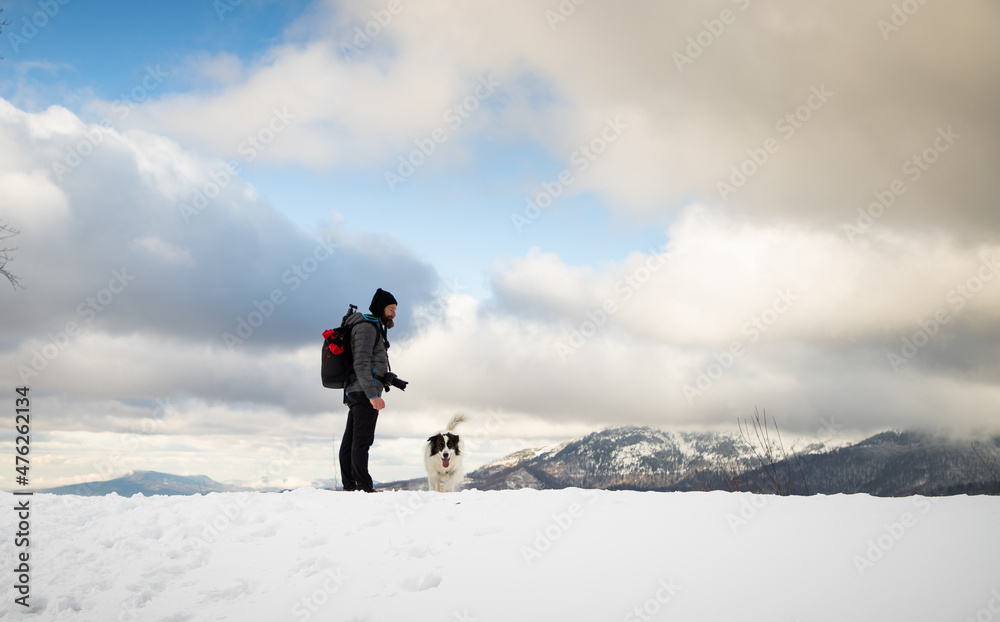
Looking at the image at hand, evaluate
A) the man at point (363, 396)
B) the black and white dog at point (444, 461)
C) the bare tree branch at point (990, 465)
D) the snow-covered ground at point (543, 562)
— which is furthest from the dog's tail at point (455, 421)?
the bare tree branch at point (990, 465)

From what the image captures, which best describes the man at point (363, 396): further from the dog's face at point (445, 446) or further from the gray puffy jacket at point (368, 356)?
the dog's face at point (445, 446)

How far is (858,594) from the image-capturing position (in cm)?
284

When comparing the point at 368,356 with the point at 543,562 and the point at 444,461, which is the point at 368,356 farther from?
the point at 543,562

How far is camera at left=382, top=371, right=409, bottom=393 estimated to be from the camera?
784 cm

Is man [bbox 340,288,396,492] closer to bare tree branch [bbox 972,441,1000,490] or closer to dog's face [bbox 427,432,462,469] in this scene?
dog's face [bbox 427,432,462,469]

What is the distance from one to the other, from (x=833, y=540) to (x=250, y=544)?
4.57 metres

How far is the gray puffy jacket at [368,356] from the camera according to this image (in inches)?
299

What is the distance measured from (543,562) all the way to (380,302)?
5478mm

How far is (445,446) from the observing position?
10.3 metres

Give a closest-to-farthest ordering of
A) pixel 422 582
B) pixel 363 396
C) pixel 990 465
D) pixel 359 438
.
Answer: pixel 422 582
pixel 990 465
pixel 359 438
pixel 363 396

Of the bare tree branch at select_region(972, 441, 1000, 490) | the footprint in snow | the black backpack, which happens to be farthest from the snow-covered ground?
the black backpack

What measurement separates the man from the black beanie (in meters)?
0.19

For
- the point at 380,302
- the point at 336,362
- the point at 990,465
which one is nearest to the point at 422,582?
the point at 336,362

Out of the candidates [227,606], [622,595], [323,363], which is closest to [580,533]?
[622,595]
